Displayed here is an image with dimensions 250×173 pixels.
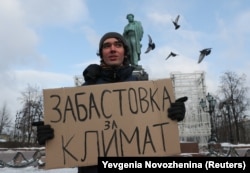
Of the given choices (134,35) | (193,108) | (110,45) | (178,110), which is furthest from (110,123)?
(193,108)

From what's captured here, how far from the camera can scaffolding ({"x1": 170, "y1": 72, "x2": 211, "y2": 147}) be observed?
42625 millimetres

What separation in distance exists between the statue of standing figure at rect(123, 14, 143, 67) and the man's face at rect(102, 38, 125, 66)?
12377 millimetres

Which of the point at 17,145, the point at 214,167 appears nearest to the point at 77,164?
the point at 214,167

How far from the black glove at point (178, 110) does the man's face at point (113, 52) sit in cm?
57

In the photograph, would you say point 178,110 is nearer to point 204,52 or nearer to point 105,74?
point 105,74

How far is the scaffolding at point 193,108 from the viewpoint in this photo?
42.6m

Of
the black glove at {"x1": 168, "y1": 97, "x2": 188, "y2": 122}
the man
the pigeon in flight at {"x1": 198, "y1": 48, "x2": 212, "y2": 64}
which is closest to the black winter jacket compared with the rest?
the man

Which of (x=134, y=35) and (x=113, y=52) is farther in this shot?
(x=134, y=35)

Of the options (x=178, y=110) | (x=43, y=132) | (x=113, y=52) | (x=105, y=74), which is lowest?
(x=43, y=132)

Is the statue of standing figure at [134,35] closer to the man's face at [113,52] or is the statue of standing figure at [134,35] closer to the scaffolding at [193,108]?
the man's face at [113,52]

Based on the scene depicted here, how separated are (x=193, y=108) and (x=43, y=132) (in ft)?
154

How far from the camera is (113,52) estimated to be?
3.01 m

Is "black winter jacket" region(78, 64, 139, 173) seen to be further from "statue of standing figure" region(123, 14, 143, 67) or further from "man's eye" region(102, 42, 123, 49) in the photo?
"statue of standing figure" region(123, 14, 143, 67)

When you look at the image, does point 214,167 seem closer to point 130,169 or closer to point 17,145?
point 130,169
